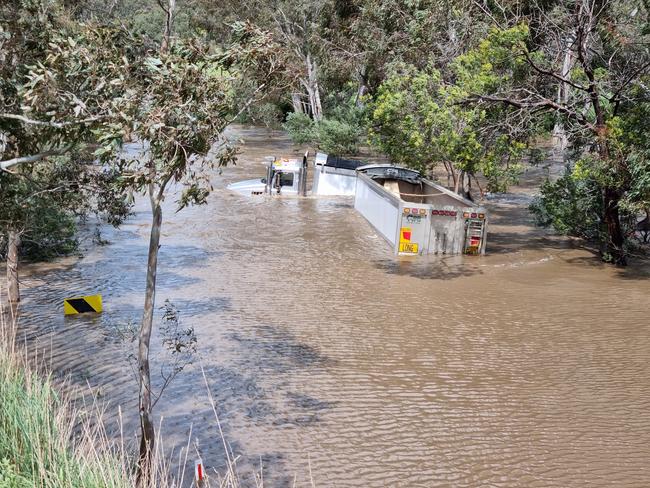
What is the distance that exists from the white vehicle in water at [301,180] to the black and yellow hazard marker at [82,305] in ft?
54.6

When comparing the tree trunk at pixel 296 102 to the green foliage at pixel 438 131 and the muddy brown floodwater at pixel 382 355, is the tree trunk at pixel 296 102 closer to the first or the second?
the green foliage at pixel 438 131

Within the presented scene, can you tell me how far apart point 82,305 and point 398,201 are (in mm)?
9342

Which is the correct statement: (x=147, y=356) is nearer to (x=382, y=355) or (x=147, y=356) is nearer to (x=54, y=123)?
(x=54, y=123)

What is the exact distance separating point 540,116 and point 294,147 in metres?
34.1

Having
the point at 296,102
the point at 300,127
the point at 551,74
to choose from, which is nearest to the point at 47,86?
the point at 551,74

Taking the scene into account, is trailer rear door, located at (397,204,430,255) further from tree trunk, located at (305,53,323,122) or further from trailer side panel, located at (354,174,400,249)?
tree trunk, located at (305,53,323,122)

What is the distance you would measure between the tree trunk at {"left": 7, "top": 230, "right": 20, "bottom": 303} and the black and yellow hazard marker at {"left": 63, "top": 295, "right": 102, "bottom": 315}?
1.03m

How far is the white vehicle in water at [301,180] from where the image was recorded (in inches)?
1243

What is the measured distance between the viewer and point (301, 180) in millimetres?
31594

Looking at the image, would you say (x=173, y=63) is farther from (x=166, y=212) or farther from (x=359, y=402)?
(x=166, y=212)

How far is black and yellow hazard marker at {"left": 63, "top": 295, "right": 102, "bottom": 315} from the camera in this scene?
1505 cm

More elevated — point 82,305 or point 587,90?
point 587,90

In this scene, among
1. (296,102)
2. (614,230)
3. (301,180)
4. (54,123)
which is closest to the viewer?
(54,123)

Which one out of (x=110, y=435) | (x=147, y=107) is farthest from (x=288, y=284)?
(x=147, y=107)
